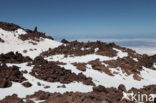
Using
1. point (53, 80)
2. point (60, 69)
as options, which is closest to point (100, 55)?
point (60, 69)

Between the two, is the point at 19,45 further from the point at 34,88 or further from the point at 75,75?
the point at 34,88

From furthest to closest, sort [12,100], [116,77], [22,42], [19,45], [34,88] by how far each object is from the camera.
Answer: [22,42] < [19,45] < [116,77] < [34,88] < [12,100]

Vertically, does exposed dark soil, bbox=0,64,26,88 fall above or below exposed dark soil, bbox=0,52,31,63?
below

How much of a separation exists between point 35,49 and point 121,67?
1730cm

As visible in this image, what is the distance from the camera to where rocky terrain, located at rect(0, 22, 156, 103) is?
9.80 meters

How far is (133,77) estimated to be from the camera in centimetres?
1838

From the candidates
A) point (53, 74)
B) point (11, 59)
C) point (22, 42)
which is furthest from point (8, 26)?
point (53, 74)

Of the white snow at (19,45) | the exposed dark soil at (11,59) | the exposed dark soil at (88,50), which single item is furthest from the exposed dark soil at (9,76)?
the white snow at (19,45)

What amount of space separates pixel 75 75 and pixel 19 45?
21807mm

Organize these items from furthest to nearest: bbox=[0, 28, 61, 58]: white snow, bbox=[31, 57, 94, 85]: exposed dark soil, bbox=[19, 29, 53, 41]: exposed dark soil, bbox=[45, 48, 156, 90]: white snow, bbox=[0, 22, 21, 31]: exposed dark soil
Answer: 1. bbox=[0, 22, 21, 31]: exposed dark soil
2. bbox=[19, 29, 53, 41]: exposed dark soil
3. bbox=[0, 28, 61, 58]: white snow
4. bbox=[45, 48, 156, 90]: white snow
5. bbox=[31, 57, 94, 85]: exposed dark soil

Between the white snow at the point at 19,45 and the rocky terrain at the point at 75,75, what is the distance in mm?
15

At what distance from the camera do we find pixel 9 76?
41.0 ft

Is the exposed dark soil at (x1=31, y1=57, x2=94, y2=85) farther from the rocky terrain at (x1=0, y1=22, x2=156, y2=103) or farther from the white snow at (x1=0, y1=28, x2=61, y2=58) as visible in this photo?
the white snow at (x1=0, y1=28, x2=61, y2=58)

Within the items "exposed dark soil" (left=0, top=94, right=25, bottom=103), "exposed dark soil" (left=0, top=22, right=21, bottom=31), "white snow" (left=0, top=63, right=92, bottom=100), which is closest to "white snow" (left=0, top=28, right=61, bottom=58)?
"exposed dark soil" (left=0, top=22, right=21, bottom=31)
